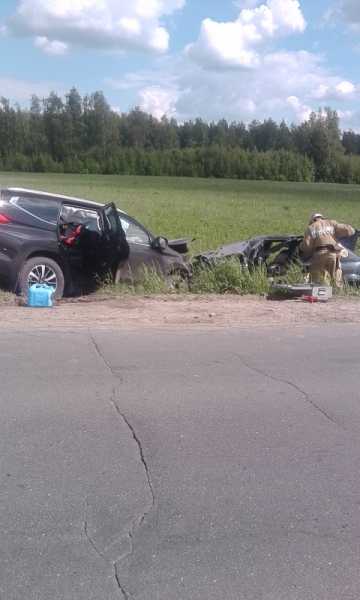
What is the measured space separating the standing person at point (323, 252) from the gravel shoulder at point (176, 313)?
1.04 m

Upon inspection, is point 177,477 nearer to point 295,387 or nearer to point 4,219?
point 295,387

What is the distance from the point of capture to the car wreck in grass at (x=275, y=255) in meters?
13.0

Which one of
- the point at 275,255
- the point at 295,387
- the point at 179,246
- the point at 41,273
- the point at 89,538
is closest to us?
the point at 89,538

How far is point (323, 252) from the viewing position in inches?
491

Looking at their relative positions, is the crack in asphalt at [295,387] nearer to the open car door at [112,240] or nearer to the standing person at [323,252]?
Result: the open car door at [112,240]

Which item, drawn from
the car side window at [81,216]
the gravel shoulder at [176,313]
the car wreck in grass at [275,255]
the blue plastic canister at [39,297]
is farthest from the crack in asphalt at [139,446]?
the car wreck in grass at [275,255]

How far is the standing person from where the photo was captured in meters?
12.5

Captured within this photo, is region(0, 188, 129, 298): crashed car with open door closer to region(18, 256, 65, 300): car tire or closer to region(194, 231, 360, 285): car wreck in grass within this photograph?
region(18, 256, 65, 300): car tire

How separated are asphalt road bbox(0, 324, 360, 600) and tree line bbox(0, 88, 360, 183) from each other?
405ft

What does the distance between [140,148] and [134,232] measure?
130236mm

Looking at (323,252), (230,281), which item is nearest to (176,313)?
(230,281)

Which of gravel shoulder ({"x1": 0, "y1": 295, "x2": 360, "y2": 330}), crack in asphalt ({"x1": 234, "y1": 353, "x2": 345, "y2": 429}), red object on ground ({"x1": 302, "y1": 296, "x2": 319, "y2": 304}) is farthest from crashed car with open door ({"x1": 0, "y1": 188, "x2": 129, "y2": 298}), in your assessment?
crack in asphalt ({"x1": 234, "y1": 353, "x2": 345, "y2": 429})

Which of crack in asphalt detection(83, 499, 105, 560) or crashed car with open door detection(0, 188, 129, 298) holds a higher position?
crashed car with open door detection(0, 188, 129, 298)

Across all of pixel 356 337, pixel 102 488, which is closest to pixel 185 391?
pixel 102 488
